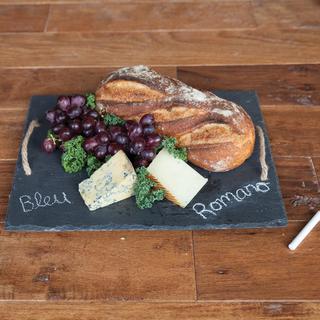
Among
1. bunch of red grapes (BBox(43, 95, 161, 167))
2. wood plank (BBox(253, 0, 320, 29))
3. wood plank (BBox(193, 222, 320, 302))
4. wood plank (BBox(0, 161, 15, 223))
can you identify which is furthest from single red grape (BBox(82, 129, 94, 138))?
wood plank (BBox(253, 0, 320, 29))

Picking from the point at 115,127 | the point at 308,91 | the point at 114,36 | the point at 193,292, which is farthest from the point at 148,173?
the point at 114,36

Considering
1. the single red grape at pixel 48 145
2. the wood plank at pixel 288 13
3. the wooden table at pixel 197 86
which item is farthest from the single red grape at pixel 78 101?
the wood plank at pixel 288 13

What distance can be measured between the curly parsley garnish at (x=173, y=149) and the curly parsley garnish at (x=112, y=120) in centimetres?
13

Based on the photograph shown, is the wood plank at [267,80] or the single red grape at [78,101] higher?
the single red grape at [78,101]

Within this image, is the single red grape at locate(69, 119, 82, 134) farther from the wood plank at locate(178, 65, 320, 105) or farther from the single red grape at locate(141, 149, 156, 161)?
the wood plank at locate(178, 65, 320, 105)

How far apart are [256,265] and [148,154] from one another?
13.5 inches

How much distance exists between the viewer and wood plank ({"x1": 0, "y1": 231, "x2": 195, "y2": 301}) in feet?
3.17

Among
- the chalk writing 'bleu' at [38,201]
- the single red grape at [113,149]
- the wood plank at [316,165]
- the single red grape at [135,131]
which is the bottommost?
the chalk writing 'bleu' at [38,201]

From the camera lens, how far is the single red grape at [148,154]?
1088 millimetres

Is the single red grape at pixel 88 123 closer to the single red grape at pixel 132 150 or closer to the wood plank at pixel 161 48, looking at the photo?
the single red grape at pixel 132 150

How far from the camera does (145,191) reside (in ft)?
3.39

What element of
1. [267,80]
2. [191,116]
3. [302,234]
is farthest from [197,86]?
[302,234]

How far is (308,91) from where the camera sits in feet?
4.75

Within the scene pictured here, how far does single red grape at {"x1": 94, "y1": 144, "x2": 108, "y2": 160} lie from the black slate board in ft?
0.21
